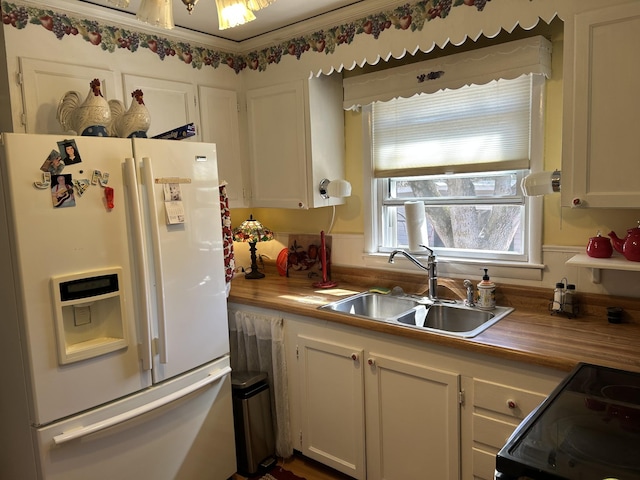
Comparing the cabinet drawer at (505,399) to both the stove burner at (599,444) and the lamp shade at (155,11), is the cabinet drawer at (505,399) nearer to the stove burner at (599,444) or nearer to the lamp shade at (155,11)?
the stove burner at (599,444)

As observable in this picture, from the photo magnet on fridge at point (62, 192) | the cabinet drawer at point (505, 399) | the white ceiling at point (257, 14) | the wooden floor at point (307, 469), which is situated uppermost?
the white ceiling at point (257, 14)

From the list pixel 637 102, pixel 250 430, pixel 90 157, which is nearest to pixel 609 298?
pixel 637 102

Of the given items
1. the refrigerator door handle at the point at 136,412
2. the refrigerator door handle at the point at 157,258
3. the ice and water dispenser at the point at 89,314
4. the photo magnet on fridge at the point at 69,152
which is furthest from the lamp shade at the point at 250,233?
the photo magnet on fridge at the point at 69,152

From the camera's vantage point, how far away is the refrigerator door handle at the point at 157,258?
74.0 inches

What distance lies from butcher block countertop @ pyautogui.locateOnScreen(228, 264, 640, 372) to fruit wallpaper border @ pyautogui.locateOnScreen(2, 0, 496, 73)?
1.27 metres

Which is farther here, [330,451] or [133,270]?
[330,451]

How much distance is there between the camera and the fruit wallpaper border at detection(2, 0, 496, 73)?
6.86ft

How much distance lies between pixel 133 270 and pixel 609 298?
1.97 m

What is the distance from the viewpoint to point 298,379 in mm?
2447

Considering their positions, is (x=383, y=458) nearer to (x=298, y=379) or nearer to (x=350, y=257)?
(x=298, y=379)

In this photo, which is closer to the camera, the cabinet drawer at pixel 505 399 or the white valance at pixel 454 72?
the cabinet drawer at pixel 505 399

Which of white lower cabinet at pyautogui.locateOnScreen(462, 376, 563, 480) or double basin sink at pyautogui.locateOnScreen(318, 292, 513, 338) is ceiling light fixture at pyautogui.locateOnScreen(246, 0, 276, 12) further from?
white lower cabinet at pyautogui.locateOnScreen(462, 376, 563, 480)

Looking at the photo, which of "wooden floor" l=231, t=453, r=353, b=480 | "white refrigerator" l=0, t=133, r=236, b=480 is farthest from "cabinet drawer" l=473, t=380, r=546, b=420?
"white refrigerator" l=0, t=133, r=236, b=480

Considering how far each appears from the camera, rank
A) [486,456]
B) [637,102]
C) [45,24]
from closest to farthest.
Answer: [637,102] → [486,456] → [45,24]
